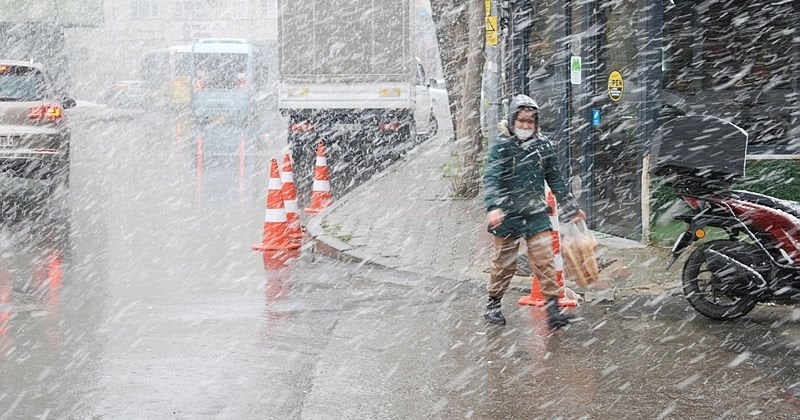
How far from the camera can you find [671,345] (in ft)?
23.8

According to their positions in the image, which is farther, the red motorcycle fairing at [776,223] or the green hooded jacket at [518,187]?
the green hooded jacket at [518,187]

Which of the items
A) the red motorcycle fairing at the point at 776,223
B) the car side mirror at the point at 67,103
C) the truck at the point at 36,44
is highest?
the truck at the point at 36,44

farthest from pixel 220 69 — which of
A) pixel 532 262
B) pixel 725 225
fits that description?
pixel 725 225

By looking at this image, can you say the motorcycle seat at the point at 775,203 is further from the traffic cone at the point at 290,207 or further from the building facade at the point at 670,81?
the traffic cone at the point at 290,207

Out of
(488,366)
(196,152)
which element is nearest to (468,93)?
(488,366)

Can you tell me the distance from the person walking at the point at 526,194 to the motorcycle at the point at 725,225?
0.80 metres

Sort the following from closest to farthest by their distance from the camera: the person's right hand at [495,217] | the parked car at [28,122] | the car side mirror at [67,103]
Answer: the person's right hand at [495,217] < the parked car at [28,122] < the car side mirror at [67,103]

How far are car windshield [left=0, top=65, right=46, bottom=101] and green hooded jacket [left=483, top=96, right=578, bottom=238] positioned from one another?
9.99 m

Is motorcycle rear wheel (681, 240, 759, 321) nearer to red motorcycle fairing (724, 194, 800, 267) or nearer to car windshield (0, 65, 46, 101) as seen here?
red motorcycle fairing (724, 194, 800, 267)

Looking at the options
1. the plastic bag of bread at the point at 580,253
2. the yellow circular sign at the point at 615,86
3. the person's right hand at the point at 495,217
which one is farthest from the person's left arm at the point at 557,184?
the yellow circular sign at the point at 615,86

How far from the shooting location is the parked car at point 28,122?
51.0 ft

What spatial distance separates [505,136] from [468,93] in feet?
24.4

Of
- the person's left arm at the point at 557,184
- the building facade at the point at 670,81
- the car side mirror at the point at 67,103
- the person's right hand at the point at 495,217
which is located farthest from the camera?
the car side mirror at the point at 67,103

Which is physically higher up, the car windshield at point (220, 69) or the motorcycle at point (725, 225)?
the car windshield at point (220, 69)
